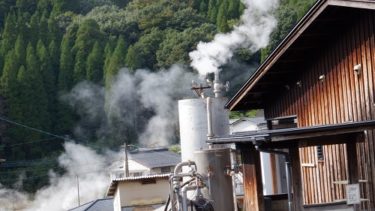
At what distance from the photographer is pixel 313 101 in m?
13.8

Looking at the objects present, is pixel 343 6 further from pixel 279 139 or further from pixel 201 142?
pixel 201 142

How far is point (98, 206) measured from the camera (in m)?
31.0

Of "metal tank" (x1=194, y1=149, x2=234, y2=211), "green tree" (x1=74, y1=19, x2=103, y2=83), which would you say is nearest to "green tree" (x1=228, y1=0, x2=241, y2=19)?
"green tree" (x1=74, y1=19, x2=103, y2=83)

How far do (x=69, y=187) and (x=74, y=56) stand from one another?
59.1 ft

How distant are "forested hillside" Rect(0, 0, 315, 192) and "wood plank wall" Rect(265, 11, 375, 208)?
34.9 meters

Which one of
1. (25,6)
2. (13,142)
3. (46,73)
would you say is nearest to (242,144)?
(13,142)

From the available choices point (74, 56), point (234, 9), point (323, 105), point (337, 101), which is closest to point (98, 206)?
point (323, 105)

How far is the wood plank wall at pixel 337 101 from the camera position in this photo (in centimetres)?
1175

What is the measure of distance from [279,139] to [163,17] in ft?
198

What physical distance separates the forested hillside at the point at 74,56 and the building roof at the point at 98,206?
20429 mm

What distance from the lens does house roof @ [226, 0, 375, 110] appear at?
12180mm

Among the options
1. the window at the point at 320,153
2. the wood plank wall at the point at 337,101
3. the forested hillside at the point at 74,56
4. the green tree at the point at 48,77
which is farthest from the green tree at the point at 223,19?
the window at the point at 320,153

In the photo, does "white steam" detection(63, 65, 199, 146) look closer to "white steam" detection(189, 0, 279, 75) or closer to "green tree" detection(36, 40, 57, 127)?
"green tree" detection(36, 40, 57, 127)

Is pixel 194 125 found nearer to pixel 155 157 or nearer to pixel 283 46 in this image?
pixel 283 46
